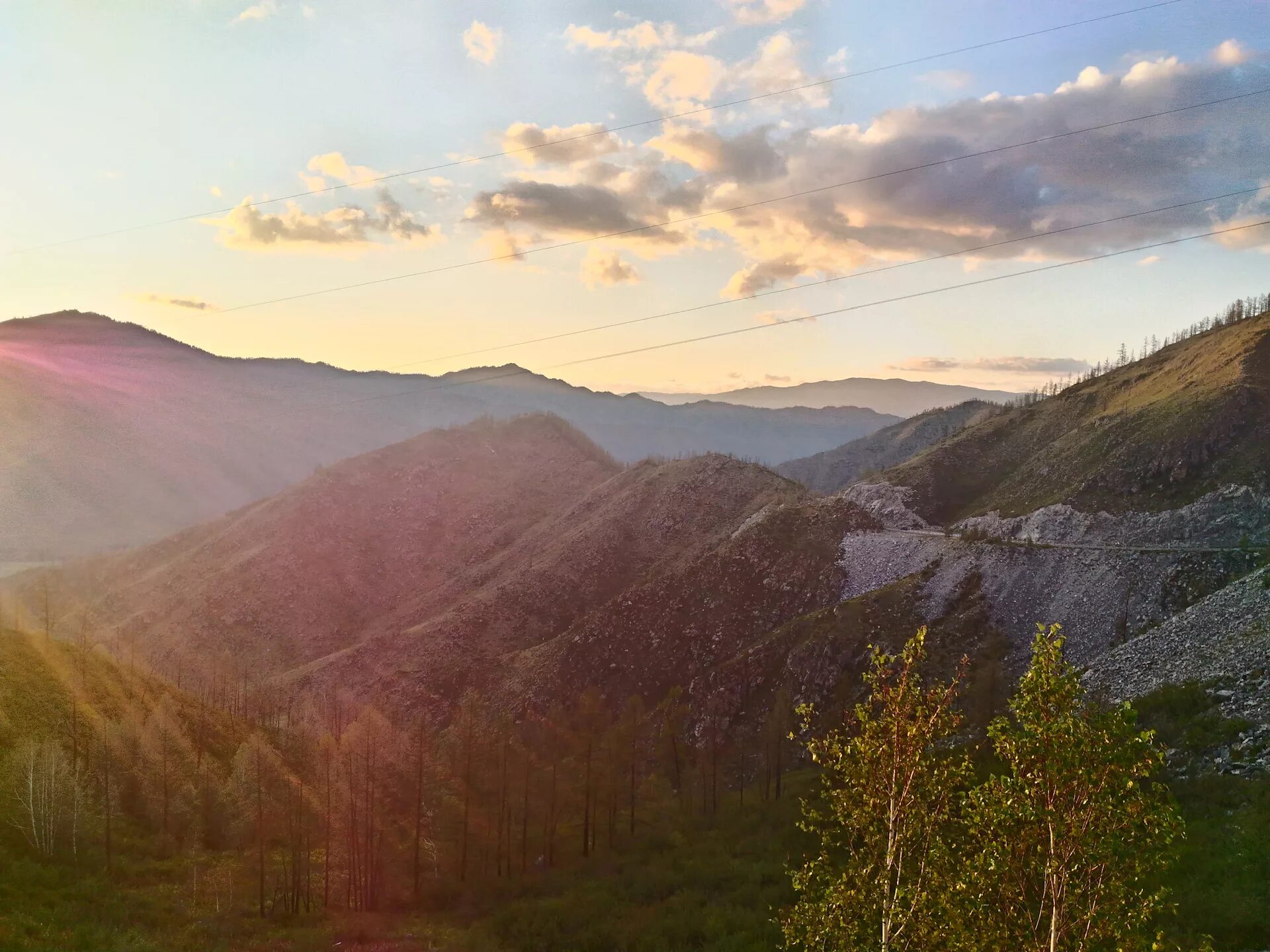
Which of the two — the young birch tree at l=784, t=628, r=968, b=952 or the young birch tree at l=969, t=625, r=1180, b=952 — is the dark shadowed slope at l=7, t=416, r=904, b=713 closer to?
the young birch tree at l=784, t=628, r=968, b=952

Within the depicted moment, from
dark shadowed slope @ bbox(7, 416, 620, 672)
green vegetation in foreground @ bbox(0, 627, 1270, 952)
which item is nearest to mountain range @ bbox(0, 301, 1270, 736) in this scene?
dark shadowed slope @ bbox(7, 416, 620, 672)

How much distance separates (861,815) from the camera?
18438 millimetres

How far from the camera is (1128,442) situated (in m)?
94.8

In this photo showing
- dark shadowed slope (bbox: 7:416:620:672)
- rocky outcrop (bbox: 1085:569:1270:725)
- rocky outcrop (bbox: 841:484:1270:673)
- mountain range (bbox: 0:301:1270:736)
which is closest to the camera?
rocky outcrop (bbox: 1085:569:1270:725)

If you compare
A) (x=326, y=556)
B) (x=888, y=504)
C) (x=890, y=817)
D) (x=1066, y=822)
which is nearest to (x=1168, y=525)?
(x=888, y=504)

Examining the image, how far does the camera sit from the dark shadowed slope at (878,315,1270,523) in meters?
86.4

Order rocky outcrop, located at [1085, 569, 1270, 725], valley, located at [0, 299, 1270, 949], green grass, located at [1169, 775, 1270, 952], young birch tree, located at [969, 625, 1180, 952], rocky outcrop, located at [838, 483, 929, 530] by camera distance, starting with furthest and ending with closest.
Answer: rocky outcrop, located at [838, 483, 929, 530], valley, located at [0, 299, 1270, 949], rocky outcrop, located at [1085, 569, 1270, 725], green grass, located at [1169, 775, 1270, 952], young birch tree, located at [969, 625, 1180, 952]

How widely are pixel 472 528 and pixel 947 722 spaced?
15592 centimetres

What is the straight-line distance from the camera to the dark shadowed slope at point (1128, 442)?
3401 inches

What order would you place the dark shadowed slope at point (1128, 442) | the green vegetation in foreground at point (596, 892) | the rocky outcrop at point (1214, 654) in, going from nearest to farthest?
the green vegetation in foreground at point (596, 892) → the rocky outcrop at point (1214, 654) → the dark shadowed slope at point (1128, 442)

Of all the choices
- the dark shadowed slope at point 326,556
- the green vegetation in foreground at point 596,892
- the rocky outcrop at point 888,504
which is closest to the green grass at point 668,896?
the green vegetation in foreground at point 596,892

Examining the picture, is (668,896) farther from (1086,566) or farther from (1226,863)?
(1086,566)

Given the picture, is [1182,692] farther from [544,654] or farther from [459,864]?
[544,654]

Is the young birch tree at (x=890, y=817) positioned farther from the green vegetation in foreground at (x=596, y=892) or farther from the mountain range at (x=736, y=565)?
the mountain range at (x=736, y=565)
